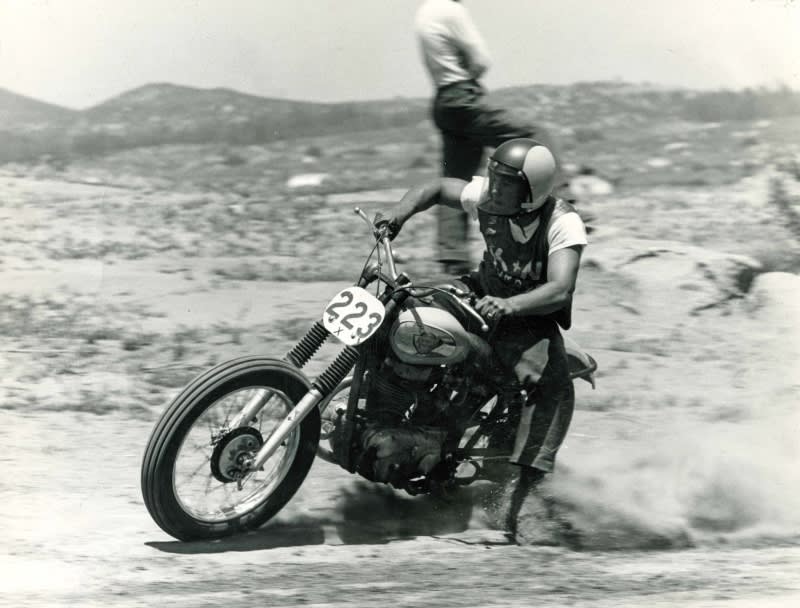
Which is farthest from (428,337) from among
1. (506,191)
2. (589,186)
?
(589,186)

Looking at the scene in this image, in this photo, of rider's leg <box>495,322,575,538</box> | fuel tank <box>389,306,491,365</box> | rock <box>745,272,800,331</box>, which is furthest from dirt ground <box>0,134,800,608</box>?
fuel tank <box>389,306,491,365</box>

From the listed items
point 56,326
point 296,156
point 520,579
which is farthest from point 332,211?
point 520,579

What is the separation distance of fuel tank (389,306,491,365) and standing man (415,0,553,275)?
89.1 inches

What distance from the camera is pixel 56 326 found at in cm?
676

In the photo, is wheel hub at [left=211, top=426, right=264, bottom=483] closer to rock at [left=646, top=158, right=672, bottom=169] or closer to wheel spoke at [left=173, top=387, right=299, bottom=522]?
wheel spoke at [left=173, top=387, right=299, bottom=522]

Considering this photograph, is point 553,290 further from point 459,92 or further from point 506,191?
point 459,92

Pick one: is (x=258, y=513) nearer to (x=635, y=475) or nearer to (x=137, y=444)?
(x=137, y=444)

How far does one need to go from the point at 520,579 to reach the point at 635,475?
139 centimetres

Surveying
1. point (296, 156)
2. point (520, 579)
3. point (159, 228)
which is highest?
point (296, 156)

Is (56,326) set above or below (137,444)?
above

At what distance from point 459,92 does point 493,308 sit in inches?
104

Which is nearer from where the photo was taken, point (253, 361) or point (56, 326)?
point (253, 361)

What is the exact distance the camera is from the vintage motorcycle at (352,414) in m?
4.28

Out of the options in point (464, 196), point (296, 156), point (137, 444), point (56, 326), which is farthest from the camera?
point (296, 156)
